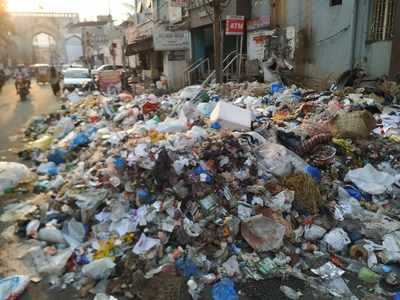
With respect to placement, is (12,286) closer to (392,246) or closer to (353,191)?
(392,246)

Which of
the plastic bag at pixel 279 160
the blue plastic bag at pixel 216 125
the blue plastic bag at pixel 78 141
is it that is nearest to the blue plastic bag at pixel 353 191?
the plastic bag at pixel 279 160

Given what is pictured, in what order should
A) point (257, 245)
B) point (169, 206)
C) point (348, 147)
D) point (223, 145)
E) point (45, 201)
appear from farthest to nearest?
point (348, 147)
point (45, 201)
point (223, 145)
point (169, 206)
point (257, 245)

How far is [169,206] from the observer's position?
4148mm

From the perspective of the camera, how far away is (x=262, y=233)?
3865 millimetres

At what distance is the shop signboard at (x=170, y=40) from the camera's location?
17297 mm

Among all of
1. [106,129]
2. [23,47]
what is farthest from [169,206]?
[23,47]

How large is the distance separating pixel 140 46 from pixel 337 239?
21221mm

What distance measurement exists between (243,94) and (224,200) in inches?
233

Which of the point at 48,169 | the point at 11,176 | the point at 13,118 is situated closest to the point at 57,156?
the point at 48,169

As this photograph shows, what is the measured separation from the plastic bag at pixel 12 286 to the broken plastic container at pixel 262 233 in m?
2.11

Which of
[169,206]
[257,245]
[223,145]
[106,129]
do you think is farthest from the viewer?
[106,129]

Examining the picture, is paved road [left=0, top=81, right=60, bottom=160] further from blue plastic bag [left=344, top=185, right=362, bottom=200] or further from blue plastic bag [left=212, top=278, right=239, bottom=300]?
blue plastic bag [left=344, top=185, right=362, bottom=200]

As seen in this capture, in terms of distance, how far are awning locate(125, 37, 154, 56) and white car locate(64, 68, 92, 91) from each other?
3609mm

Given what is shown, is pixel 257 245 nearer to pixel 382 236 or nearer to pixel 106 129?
pixel 382 236
